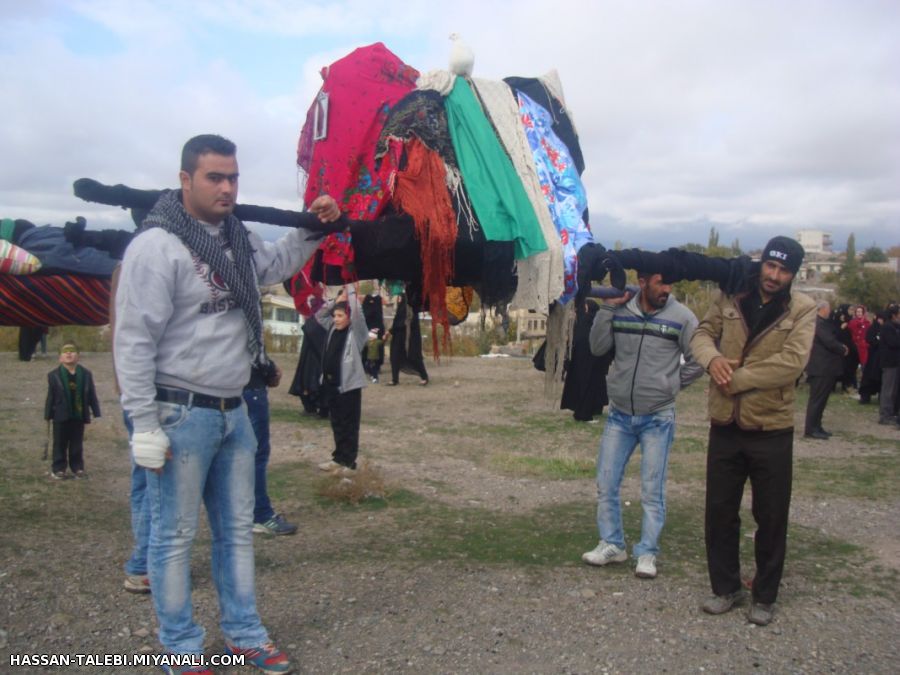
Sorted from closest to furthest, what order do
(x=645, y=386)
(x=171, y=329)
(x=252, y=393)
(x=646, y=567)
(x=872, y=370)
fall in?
(x=171, y=329) → (x=645, y=386) → (x=646, y=567) → (x=252, y=393) → (x=872, y=370)

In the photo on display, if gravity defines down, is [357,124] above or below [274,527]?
above

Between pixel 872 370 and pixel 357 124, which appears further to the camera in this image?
pixel 872 370

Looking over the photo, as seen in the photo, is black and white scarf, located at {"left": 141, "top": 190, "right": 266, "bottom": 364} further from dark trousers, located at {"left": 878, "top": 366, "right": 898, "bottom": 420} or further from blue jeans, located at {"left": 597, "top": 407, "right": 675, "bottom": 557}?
dark trousers, located at {"left": 878, "top": 366, "right": 898, "bottom": 420}

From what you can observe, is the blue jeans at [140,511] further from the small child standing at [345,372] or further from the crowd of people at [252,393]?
the small child standing at [345,372]

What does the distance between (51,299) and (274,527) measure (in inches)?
89.0

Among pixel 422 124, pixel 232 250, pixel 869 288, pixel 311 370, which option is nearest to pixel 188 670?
pixel 232 250

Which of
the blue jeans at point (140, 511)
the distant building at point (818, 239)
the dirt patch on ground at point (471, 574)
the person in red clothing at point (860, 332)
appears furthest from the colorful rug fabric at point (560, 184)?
the distant building at point (818, 239)

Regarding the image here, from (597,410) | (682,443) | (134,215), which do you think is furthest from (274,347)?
(134,215)

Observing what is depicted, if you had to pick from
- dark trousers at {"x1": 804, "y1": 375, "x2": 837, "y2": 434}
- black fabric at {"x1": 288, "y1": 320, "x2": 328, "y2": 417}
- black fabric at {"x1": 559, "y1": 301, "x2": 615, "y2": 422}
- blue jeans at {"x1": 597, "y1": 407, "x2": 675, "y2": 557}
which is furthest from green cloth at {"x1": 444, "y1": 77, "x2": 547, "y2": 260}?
dark trousers at {"x1": 804, "y1": 375, "x2": 837, "y2": 434}

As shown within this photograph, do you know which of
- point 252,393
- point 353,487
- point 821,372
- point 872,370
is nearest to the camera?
point 252,393

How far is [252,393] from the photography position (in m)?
4.93

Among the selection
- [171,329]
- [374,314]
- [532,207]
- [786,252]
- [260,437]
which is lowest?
[260,437]

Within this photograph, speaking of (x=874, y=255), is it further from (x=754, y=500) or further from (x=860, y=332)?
(x=754, y=500)

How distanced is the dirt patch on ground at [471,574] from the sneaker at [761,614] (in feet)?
0.18
